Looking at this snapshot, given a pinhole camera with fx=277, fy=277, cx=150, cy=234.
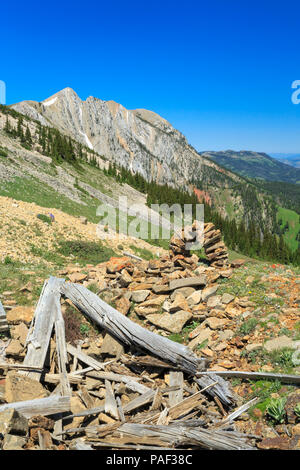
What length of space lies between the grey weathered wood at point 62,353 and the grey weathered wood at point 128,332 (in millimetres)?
1078

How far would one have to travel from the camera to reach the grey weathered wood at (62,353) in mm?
6832

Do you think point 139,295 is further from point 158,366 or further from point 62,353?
point 62,353

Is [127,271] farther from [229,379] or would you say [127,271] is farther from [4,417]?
[4,417]

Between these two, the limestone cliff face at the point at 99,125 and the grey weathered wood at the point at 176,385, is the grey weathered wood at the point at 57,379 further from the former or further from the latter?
the limestone cliff face at the point at 99,125

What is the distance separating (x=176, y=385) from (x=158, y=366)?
763mm

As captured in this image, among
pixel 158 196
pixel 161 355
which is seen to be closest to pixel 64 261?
pixel 161 355

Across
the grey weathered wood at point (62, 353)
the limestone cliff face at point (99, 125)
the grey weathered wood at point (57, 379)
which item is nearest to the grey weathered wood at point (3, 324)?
the grey weathered wood at point (62, 353)

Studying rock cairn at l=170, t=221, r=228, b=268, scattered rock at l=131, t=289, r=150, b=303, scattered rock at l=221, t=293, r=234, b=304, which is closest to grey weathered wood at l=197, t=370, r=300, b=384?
scattered rock at l=221, t=293, r=234, b=304

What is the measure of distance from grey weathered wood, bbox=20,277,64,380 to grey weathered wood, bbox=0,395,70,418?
1214 mm

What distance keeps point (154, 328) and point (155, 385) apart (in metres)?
2.93

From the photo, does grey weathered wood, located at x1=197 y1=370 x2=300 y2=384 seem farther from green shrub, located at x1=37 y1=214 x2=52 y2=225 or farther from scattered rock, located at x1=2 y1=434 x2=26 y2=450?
green shrub, located at x1=37 y1=214 x2=52 y2=225

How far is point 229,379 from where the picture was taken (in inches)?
293

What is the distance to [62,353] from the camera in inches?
304

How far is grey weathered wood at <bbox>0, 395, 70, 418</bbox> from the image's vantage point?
5676 mm
